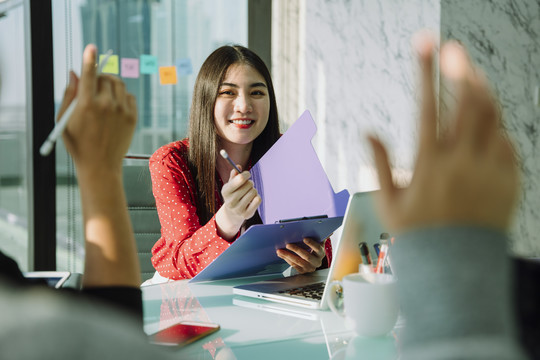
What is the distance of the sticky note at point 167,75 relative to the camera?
285cm

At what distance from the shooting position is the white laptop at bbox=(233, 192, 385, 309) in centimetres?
94

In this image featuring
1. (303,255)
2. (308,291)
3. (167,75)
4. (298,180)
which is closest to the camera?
(308,291)

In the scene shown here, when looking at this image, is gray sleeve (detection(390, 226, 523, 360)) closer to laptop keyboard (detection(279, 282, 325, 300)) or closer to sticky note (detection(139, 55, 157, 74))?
laptop keyboard (detection(279, 282, 325, 300))

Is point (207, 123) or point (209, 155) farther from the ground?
point (207, 123)

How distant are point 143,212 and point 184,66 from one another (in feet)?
4.13

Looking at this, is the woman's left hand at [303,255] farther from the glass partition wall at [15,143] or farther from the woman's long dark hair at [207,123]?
the glass partition wall at [15,143]

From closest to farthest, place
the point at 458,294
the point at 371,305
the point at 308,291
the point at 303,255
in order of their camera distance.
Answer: the point at 458,294 < the point at 371,305 < the point at 308,291 < the point at 303,255

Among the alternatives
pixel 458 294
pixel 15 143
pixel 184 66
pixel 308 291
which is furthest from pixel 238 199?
pixel 184 66

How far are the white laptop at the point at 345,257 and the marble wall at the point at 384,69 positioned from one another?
173 centimetres

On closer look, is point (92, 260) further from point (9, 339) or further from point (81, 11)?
point (81, 11)

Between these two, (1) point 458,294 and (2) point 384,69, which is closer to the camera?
(1) point 458,294

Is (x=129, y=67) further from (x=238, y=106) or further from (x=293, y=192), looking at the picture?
(x=293, y=192)

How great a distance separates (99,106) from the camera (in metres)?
0.50

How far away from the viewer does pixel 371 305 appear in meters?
0.80
